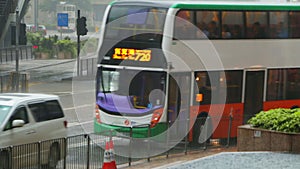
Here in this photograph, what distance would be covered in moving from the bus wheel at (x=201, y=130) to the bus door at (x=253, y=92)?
1.85m

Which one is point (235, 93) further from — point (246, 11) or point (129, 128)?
point (129, 128)

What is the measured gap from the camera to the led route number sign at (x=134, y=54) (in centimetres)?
2065

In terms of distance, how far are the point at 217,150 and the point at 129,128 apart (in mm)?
2822

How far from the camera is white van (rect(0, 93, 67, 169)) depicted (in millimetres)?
15211

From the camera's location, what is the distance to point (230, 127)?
73.8 ft

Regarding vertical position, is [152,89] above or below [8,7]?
below

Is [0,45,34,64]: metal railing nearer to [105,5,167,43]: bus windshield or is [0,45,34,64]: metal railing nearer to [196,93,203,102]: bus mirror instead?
[105,5,167,43]: bus windshield

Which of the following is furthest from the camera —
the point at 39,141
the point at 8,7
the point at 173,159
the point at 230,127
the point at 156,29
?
the point at 8,7

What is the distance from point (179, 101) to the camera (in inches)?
840

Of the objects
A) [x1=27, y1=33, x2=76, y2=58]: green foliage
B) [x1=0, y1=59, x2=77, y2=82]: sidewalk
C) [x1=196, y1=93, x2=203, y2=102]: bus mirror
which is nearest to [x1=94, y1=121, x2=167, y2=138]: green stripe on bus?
[x1=196, y1=93, x2=203, y2=102]: bus mirror

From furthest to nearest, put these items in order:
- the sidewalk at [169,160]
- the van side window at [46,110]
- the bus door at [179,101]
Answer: the bus door at [179,101]
the sidewalk at [169,160]
the van side window at [46,110]

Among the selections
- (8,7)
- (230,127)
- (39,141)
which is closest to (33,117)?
(39,141)

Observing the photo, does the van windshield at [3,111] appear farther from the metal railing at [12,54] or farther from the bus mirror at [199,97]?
the metal railing at [12,54]

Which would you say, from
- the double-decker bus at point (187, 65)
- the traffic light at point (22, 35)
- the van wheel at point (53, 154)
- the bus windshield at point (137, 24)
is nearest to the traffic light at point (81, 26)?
the traffic light at point (22, 35)
